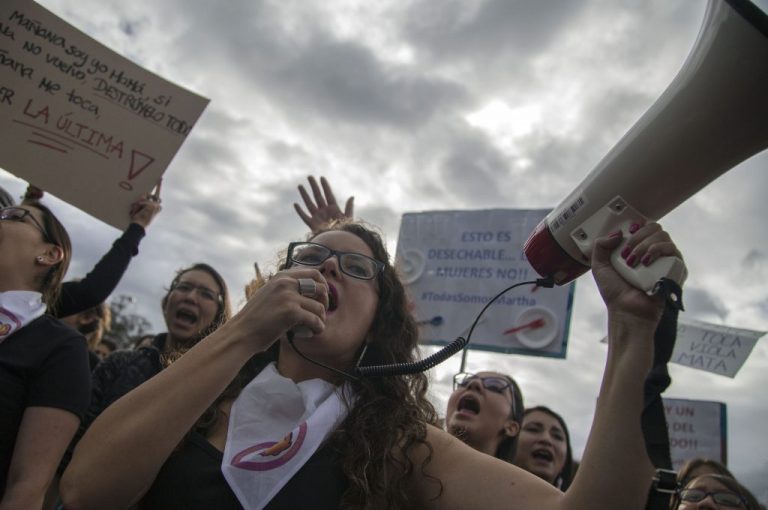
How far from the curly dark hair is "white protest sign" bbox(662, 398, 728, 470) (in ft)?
17.7

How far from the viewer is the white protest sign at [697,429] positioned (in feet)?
20.4

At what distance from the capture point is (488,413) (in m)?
3.43

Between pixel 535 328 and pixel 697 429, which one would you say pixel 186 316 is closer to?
pixel 535 328

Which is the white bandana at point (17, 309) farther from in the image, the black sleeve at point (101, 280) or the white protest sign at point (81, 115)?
the white protest sign at point (81, 115)

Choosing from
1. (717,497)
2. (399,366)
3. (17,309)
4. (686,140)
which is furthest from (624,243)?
(717,497)

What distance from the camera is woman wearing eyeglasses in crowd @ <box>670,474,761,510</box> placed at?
10.4ft

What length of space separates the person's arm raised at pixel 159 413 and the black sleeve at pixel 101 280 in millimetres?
1560

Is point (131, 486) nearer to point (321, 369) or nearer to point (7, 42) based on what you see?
point (321, 369)

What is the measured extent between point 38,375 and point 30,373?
3 cm

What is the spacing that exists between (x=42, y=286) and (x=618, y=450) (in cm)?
204

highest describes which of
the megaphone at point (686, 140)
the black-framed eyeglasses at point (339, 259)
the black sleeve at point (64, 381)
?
the megaphone at point (686, 140)

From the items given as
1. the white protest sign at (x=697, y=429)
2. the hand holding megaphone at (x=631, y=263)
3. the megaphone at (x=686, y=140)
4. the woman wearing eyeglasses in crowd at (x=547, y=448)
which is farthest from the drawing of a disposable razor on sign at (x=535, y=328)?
the hand holding megaphone at (x=631, y=263)

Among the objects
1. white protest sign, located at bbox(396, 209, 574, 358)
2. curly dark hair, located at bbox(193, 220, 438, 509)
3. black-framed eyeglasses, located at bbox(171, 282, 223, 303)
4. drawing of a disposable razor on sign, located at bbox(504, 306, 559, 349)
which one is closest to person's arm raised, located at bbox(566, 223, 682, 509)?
curly dark hair, located at bbox(193, 220, 438, 509)

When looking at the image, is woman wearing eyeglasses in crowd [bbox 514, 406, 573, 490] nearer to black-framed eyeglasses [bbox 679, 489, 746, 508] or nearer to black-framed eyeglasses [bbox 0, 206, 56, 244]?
black-framed eyeglasses [bbox 679, 489, 746, 508]
